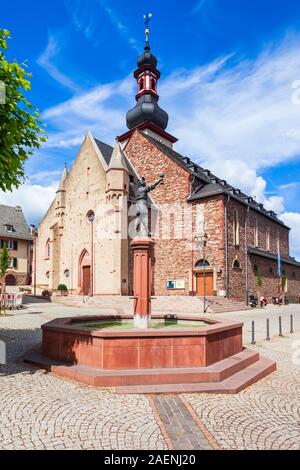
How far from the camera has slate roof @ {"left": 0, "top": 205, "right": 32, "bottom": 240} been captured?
4338 cm

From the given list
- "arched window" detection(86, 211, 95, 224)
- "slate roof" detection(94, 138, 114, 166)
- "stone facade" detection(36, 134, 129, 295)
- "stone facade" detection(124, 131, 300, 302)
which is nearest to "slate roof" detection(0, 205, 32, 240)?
"stone facade" detection(36, 134, 129, 295)

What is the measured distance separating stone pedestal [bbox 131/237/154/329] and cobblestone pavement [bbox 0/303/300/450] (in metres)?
2.79

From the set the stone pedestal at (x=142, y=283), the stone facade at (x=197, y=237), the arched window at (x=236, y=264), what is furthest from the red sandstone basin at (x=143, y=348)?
the arched window at (x=236, y=264)

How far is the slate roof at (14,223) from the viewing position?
43375 millimetres

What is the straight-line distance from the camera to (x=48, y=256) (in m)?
39.9

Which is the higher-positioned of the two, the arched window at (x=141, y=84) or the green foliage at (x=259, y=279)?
the arched window at (x=141, y=84)

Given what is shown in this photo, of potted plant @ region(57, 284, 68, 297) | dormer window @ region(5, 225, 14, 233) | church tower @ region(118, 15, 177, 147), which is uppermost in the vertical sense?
church tower @ region(118, 15, 177, 147)

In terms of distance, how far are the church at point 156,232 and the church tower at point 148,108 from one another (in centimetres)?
694

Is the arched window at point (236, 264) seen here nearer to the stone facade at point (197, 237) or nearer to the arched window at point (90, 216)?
the stone facade at point (197, 237)

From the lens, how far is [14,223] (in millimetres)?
45562

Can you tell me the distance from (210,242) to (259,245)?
11245mm

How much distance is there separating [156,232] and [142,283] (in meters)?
24.5

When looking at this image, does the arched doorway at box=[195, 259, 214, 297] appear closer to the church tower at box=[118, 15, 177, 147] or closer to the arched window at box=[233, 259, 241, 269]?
the arched window at box=[233, 259, 241, 269]

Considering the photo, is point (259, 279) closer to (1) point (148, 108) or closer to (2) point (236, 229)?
(2) point (236, 229)
